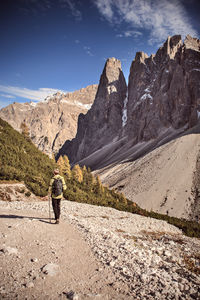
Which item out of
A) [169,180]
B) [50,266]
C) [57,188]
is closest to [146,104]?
[169,180]

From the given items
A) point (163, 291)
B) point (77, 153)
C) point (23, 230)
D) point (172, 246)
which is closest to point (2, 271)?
point (23, 230)

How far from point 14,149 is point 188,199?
3941 cm

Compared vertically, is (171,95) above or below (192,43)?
below

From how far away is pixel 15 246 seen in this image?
5.62m

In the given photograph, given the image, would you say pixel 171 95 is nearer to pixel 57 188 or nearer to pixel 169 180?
pixel 169 180

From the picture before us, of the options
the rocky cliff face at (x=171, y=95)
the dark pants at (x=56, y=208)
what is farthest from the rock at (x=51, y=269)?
the rocky cliff face at (x=171, y=95)

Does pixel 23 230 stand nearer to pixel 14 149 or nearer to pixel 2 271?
pixel 2 271

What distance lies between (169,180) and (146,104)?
80.4 metres

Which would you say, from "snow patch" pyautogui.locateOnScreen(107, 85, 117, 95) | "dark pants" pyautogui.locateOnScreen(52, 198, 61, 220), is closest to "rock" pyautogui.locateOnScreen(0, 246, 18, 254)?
"dark pants" pyautogui.locateOnScreen(52, 198, 61, 220)

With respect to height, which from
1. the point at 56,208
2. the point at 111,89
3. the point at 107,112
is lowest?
the point at 56,208

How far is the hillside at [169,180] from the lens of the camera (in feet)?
141

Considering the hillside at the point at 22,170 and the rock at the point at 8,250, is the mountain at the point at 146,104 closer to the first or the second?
the hillside at the point at 22,170

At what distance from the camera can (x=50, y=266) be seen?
15.1 feet

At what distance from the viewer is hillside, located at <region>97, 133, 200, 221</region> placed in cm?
4288
